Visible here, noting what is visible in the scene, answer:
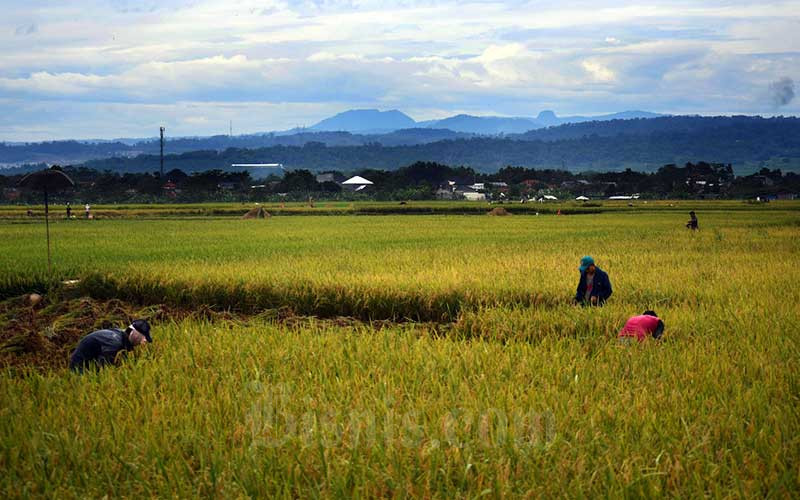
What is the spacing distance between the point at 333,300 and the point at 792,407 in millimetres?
7307

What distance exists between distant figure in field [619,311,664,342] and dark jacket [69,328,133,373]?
4972mm

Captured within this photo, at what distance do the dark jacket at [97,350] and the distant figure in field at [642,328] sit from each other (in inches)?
196

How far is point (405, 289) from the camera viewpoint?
11.2 m

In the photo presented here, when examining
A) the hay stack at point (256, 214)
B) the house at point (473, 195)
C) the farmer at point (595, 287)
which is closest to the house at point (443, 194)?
the house at point (473, 195)

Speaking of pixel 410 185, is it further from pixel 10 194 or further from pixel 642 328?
pixel 642 328

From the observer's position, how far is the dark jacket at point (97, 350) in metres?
6.96

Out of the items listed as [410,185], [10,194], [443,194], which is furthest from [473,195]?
[10,194]

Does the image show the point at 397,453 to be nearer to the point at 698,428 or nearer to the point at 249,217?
the point at 698,428

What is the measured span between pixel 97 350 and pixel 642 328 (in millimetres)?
5354

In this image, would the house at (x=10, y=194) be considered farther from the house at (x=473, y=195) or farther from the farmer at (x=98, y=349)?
the farmer at (x=98, y=349)

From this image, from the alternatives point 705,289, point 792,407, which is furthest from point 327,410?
point 705,289

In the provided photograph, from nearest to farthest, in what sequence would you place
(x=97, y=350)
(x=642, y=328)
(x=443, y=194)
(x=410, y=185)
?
1. (x=97, y=350)
2. (x=642, y=328)
3. (x=410, y=185)
4. (x=443, y=194)

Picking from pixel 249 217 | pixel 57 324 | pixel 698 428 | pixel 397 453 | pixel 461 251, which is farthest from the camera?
pixel 249 217

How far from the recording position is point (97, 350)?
7.07 meters
